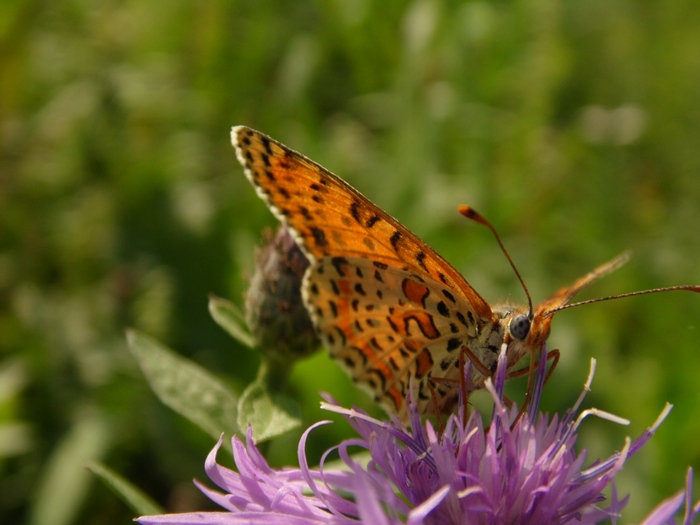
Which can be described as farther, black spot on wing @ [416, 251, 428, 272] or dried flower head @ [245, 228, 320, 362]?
dried flower head @ [245, 228, 320, 362]

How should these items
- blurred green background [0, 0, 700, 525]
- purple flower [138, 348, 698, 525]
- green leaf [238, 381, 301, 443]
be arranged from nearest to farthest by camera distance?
purple flower [138, 348, 698, 525] → green leaf [238, 381, 301, 443] → blurred green background [0, 0, 700, 525]

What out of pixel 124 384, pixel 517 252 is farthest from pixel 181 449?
pixel 517 252

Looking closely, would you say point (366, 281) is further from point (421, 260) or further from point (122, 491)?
point (122, 491)

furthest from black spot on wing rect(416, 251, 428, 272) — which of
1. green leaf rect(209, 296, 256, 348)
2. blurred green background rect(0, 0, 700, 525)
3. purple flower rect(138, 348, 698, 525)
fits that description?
blurred green background rect(0, 0, 700, 525)

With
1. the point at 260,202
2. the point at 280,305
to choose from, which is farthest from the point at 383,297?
the point at 260,202

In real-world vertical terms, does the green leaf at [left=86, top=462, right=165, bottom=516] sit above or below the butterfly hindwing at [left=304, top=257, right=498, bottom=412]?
below

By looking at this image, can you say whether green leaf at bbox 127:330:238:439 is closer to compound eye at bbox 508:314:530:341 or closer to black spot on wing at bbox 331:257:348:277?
black spot on wing at bbox 331:257:348:277

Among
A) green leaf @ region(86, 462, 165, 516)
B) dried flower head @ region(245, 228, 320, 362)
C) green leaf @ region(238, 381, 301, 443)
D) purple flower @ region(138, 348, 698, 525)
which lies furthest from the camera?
dried flower head @ region(245, 228, 320, 362)

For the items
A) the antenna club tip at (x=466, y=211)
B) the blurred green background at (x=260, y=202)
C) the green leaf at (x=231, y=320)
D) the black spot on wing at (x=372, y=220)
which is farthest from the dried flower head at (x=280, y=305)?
the blurred green background at (x=260, y=202)
